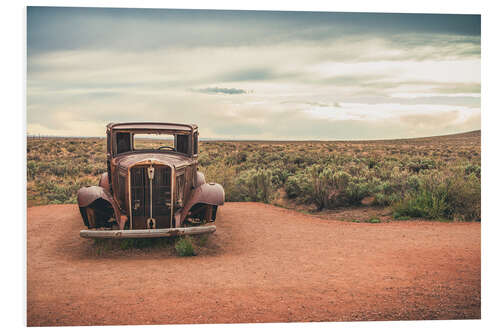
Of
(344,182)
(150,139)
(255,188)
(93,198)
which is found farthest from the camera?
(255,188)

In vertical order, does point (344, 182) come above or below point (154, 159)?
below

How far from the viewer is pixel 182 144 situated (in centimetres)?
845

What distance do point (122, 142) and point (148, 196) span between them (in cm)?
174

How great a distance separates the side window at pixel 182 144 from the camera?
836 cm

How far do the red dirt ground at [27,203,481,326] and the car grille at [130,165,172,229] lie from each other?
0.55m

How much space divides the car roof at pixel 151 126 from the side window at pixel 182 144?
29 centimetres

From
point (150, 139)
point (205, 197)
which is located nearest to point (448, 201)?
point (205, 197)

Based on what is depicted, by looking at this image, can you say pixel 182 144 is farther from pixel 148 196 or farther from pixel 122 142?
pixel 148 196

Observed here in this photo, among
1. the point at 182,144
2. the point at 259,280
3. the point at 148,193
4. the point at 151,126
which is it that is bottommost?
the point at 259,280

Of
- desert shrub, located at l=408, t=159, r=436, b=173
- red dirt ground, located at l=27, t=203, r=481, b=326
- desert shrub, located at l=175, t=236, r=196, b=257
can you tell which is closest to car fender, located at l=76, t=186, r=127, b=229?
red dirt ground, located at l=27, t=203, r=481, b=326

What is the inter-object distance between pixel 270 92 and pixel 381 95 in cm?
247

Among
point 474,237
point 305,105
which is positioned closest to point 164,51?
point 305,105

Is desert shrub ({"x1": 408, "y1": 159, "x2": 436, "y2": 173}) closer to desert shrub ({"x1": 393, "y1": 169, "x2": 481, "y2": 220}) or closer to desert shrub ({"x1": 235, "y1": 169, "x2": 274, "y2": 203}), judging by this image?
desert shrub ({"x1": 393, "y1": 169, "x2": 481, "y2": 220})

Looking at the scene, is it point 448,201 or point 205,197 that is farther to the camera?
point 448,201
